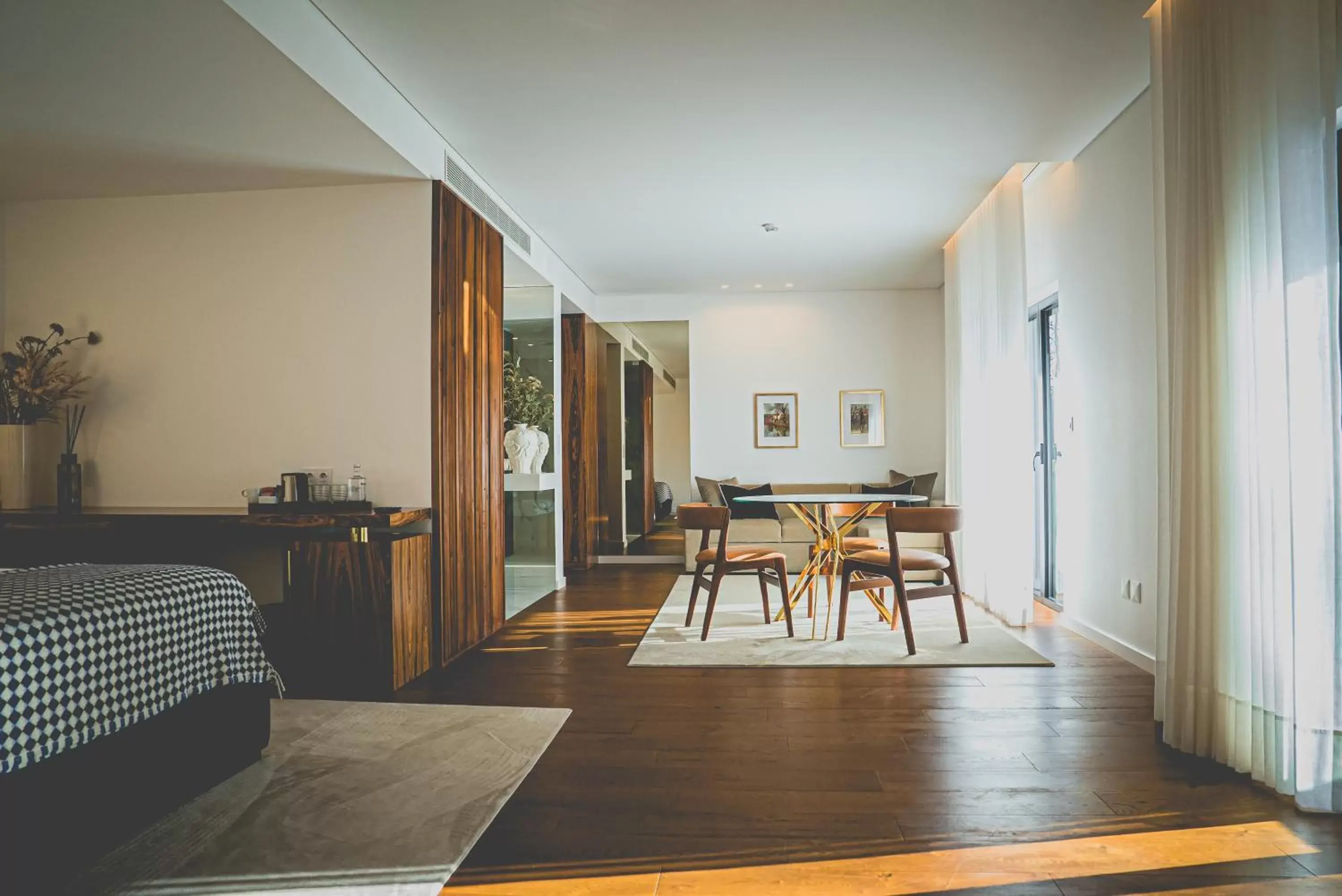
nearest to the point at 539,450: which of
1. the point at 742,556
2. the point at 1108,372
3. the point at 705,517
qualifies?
the point at 705,517

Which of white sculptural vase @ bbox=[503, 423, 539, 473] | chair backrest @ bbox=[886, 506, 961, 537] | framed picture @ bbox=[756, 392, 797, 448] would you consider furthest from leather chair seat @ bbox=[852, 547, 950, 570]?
framed picture @ bbox=[756, 392, 797, 448]

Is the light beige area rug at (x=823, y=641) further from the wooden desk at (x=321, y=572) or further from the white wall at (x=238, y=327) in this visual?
the white wall at (x=238, y=327)

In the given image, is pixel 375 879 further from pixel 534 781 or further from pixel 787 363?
pixel 787 363

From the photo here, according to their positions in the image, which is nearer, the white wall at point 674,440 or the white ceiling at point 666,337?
the white ceiling at point 666,337

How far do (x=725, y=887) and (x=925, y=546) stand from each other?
5843mm

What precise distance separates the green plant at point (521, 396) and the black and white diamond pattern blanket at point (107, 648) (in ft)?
11.8

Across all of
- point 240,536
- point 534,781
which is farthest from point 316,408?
point 534,781

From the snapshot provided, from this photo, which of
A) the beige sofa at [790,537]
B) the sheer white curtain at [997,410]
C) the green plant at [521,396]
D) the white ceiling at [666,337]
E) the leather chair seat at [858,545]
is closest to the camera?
the sheer white curtain at [997,410]

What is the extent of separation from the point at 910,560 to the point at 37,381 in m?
4.86

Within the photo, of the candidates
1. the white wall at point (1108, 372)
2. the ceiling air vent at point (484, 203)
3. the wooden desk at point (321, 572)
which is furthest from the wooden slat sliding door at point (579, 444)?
the white wall at point (1108, 372)

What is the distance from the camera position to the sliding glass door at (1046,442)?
5.88 metres

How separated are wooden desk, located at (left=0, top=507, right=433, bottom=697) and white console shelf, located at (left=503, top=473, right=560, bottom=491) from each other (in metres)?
1.98

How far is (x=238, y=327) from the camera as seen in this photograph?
443 centimetres

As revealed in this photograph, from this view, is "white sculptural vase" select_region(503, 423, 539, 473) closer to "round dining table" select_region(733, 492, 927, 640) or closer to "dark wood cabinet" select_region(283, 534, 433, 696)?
"round dining table" select_region(733, 492, 927, 640)
